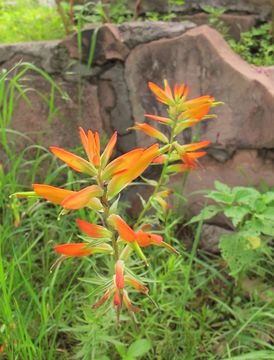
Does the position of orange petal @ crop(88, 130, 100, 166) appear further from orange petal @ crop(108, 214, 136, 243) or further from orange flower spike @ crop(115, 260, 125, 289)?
orange flower spike @ crop(115, 260, 125, 289)

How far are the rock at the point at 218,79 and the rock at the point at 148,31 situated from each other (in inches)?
1.4

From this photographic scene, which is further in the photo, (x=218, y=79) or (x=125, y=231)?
(x=218, y=79)

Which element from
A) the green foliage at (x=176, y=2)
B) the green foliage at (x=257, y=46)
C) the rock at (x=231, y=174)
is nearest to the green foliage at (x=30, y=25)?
the green foliage at (x=176, y=2)

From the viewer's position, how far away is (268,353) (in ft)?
5.17

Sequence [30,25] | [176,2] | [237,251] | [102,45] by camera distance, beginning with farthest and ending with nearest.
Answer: [30,25] → [176,2] → [102,45] → [237,251]

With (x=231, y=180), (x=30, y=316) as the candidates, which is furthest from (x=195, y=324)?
(x=231, y=180)

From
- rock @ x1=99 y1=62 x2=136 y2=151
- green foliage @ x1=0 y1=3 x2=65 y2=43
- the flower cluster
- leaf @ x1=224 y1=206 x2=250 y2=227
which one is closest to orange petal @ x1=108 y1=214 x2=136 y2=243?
the flower cluster

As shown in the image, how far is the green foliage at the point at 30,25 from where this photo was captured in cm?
281

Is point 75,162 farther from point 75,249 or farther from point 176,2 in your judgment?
point 176,2

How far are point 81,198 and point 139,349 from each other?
0.76 m

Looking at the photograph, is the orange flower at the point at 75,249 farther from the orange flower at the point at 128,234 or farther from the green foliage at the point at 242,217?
the green foliage at the point at 242,217

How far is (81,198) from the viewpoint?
996 millimetres

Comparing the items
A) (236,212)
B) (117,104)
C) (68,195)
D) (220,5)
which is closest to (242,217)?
(236,212)

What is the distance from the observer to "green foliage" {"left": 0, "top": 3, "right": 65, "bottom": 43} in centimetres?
281
